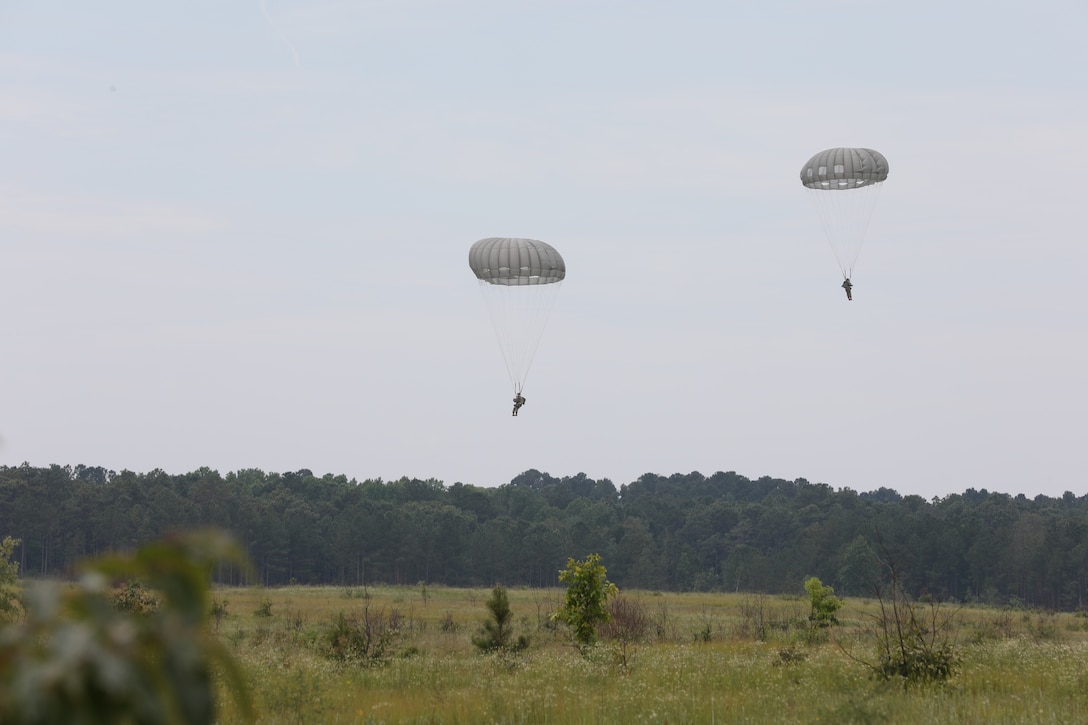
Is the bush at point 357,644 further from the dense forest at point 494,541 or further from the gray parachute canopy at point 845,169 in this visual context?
the dense forest at point 494,541

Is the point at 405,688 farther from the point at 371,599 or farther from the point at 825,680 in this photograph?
the point at 371,599

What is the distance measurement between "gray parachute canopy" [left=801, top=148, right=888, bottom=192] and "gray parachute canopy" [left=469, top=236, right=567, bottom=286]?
10.3 meters

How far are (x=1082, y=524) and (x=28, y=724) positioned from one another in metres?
121

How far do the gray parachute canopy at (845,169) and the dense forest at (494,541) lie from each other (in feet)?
208

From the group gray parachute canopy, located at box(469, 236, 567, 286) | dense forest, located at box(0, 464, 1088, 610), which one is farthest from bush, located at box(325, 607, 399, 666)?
dense forest, located at box(0, 464, 1088, 610)

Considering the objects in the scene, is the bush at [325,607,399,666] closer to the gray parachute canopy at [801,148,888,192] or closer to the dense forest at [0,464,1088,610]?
the gray parachute canopy at [801,148,888,192]

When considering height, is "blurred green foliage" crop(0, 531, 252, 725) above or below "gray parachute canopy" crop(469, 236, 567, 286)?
below

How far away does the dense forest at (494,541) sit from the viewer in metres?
106

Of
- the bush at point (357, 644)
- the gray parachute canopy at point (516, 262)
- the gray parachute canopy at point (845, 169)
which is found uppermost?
the gray parachute canopy at point (845, 169)

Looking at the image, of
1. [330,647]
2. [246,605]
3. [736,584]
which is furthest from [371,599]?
Answer: [736,584]

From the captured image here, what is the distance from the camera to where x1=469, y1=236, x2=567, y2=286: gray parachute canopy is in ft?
117

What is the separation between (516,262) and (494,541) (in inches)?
3356

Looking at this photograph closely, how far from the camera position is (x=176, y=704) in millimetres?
1492

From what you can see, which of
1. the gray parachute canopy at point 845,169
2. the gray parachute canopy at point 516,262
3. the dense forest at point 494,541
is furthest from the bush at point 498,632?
the dense forest at point 494,541
